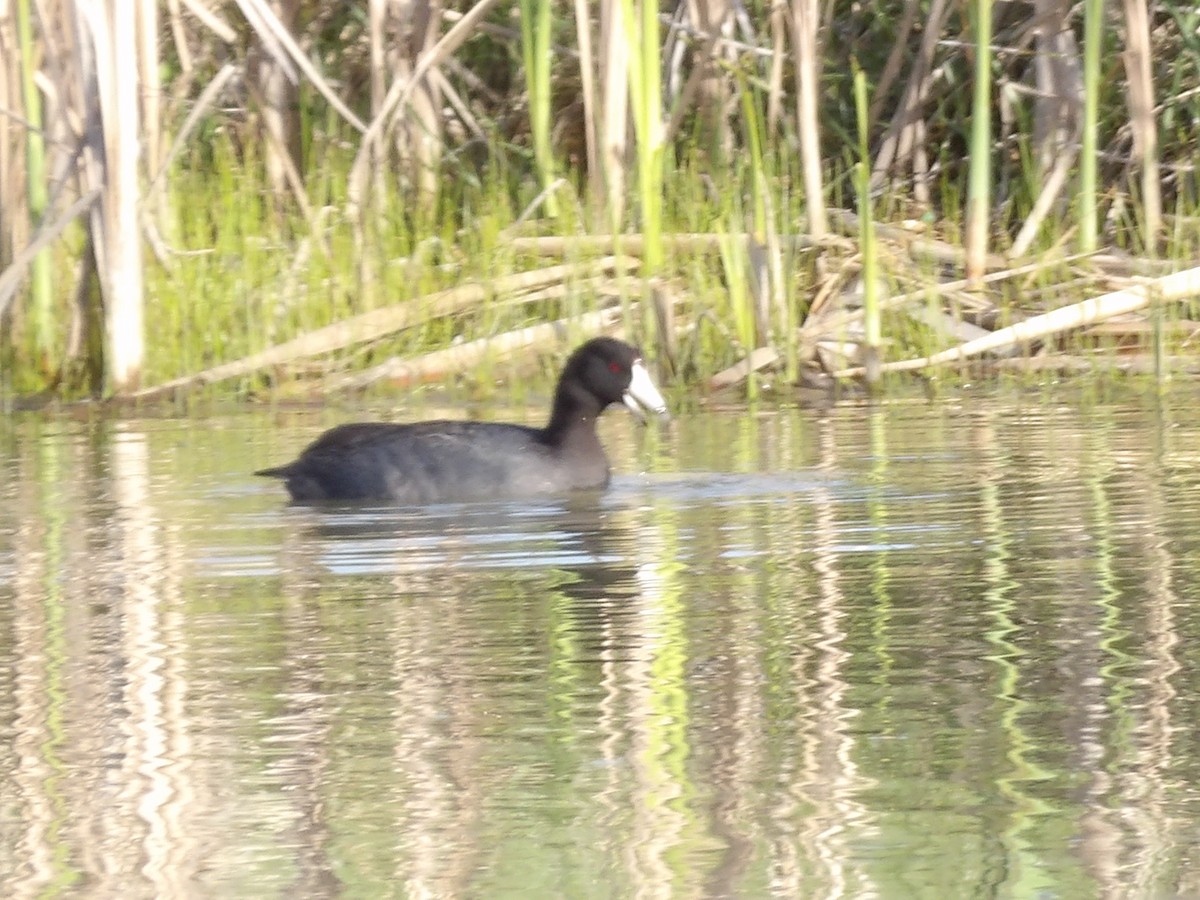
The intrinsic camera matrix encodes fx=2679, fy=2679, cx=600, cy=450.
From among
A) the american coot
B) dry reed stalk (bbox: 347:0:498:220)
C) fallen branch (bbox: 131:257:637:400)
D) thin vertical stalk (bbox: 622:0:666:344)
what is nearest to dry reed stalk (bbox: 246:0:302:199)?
dry reed stalk (bbox: 347:0:498:220)

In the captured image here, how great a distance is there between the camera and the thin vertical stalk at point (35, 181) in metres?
9.30

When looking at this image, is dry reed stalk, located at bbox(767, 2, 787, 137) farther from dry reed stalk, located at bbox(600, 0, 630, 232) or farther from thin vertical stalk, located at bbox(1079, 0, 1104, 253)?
thin vertical stalk, located at bbox(1079, 0, 1104, 253)

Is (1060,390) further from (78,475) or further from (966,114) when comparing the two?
(78,475)

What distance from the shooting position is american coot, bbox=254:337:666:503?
6.92m

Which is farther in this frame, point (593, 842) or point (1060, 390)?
Answer: point (1060, 390)

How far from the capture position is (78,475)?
7.39m

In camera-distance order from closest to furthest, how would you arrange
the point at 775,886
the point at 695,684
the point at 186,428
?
the point at 775,886
the point at 695,684
the point at 186,428

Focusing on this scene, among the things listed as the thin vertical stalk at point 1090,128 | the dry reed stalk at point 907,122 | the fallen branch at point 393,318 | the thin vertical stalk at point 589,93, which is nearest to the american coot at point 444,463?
the fallen branch at point 393,318

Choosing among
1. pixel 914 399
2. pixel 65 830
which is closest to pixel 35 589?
pixel 65 830

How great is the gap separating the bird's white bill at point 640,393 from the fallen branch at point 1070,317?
5.80 feet

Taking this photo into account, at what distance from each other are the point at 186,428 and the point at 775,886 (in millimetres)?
5942

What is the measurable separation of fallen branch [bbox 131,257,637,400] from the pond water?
2.39 meters

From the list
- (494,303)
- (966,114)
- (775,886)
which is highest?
(966,114)

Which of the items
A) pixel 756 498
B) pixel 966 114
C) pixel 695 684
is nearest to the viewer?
pixel 695 684
